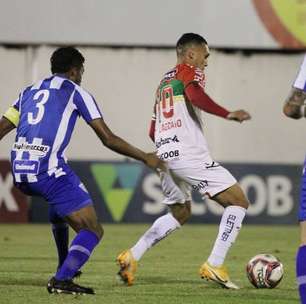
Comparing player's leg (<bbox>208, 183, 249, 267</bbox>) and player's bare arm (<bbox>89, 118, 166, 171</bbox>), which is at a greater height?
player's bare arm (<bbox>89, 118, 166, 171</bbox>)

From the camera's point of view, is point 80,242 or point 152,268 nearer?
point 80,242

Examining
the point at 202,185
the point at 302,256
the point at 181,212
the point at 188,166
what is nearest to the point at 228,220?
the point at 202,185

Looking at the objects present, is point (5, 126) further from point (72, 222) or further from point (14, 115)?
point (72, 222)

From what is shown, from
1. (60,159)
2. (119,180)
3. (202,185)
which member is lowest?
(119,180)

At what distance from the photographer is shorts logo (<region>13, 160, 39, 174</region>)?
29.7 feet

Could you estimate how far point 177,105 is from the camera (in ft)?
33.6

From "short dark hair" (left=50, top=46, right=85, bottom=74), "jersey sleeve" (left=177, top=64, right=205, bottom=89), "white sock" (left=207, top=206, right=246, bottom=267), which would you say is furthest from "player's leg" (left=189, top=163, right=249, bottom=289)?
"short dark hair" (left=50, top=46, right=85, bottom=74)

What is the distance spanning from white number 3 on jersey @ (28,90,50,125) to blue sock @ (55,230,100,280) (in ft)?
3.19

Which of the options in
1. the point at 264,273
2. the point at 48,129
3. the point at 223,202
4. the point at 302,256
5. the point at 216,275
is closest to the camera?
the point at 302,256

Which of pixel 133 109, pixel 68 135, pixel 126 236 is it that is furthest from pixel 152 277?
pixel 133 109

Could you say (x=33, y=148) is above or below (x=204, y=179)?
above

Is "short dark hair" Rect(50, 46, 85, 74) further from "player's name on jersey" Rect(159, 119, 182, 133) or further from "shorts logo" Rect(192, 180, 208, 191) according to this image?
"shorts logo" Rect(192, 180, 208, 191)

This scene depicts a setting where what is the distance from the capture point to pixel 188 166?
1012 cm

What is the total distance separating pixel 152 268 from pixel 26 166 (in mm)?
3041
